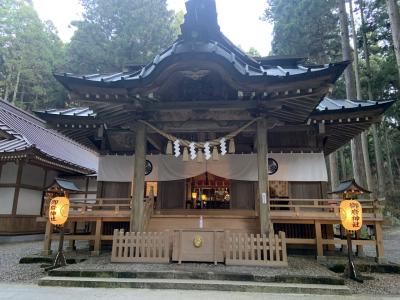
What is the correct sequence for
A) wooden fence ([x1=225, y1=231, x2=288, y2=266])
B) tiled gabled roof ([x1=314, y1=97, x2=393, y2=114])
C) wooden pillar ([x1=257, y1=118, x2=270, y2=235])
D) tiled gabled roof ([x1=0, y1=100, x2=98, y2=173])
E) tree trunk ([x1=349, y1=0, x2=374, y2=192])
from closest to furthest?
wooden fence ([x1=225, y1=231, x2=288, y2=266])
wooden pillar ([x1=257, y1=118, x2=270, y2=235])
tiled gabled roof ([x1=314, y1=97, x2=393, y2=114])
tiled gabled roof ([x1=0, y1=100, x2=98, y2=173])
tree trunk ([x1=349, y1=0, x2=374, y2=192])

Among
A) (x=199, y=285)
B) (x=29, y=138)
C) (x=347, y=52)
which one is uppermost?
(x=347, y=52)

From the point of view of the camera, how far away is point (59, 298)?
4.59m

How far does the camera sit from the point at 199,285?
516 cm

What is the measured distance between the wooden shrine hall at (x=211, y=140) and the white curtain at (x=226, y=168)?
0.11 feet

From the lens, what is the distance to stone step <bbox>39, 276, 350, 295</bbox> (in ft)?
16.4

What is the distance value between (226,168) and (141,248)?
4.25m

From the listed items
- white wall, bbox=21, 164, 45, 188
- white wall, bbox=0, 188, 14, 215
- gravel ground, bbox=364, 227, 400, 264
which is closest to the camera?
gravel ground, bbox=364, 227, 400, 264

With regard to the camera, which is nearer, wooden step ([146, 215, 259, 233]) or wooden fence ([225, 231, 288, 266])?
wooden fence ([225, 231, 288, 266])

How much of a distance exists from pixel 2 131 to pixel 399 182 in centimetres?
3540

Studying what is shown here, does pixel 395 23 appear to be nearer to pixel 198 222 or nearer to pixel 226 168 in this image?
pixel 226 168

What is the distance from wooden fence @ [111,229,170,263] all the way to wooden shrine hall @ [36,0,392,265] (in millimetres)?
23

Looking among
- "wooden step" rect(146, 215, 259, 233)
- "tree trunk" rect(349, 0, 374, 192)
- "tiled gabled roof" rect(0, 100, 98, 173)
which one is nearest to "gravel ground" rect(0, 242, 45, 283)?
"wooden step" rect(146, 215, 259, 233)

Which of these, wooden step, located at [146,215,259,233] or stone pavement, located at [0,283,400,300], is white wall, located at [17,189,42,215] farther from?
stone pavement, located at [0,283,400,300]

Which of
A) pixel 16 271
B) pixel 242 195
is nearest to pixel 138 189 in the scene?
pixel 16 271
